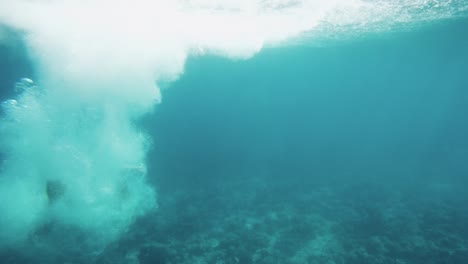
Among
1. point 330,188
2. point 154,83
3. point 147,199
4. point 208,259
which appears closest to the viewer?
point 208,259

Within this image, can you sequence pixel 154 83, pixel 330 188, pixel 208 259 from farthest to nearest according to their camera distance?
1. pixel 154 83
2. pixel 330 188
3. pixel 208 259

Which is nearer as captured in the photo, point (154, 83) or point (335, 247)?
point (335, 247)

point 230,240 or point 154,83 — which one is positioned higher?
point 154,83

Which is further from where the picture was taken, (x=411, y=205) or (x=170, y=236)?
(x=411, y=205)

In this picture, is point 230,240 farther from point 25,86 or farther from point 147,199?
point 25,86

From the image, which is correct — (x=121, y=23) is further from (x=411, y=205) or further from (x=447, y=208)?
(x=447, y=208)

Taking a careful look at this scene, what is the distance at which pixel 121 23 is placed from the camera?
16469 mm

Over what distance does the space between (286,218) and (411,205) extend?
7.90 m

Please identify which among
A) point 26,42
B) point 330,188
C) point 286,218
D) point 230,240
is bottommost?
point 230,240

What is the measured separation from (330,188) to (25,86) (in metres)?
21.3

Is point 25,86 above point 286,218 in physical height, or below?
above

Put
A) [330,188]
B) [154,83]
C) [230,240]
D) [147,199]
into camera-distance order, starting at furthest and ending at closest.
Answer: [154,83] < [330,188] < [147,199] < [230,240]

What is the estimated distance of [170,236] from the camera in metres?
13.5

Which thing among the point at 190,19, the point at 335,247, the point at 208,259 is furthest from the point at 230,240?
the point at 190,19
